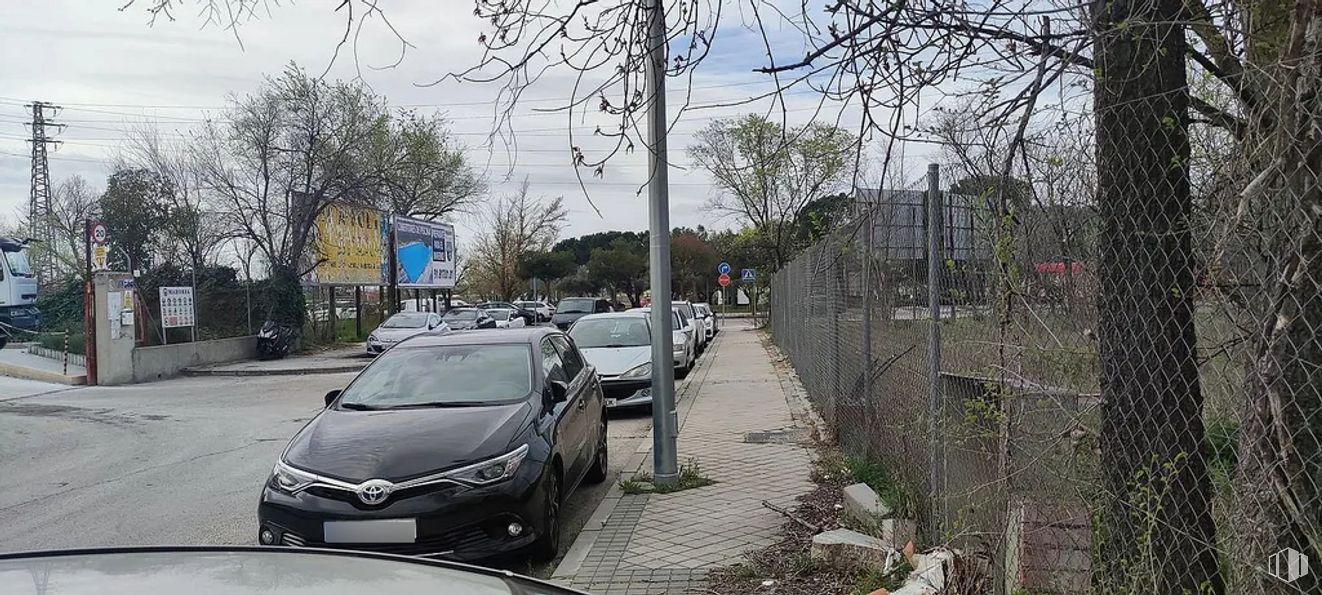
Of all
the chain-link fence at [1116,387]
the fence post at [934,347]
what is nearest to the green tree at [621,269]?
the fence post at [934,347]

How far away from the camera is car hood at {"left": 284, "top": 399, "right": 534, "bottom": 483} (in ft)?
17.7

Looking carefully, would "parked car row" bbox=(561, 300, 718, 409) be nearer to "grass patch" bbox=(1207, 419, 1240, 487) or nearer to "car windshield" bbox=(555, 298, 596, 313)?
"grass patch" bbox=(1207, 419, 1240, 487)

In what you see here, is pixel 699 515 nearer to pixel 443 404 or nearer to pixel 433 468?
pixel 443 404

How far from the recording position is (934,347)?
459cm

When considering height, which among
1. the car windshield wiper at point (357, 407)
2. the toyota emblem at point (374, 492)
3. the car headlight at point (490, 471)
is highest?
the car windshield wiper at point (357, 407)

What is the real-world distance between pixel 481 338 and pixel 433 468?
2.35 m

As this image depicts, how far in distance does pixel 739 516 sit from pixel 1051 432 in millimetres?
3270

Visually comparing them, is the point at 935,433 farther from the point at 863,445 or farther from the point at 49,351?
the point at 49,351

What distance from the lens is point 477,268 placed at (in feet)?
208

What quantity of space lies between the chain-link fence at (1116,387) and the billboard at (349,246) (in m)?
27.8

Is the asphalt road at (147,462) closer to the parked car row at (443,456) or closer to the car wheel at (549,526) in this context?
the car wheel at (549,526)

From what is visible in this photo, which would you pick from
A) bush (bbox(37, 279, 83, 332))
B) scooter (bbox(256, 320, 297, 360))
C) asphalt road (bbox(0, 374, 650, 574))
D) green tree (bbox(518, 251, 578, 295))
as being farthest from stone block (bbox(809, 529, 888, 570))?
green tree (bbox(518, 251, 578, 295))

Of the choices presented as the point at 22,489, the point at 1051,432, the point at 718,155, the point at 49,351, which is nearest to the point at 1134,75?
the point at 1051,432

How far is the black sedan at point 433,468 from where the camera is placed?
524 cm
